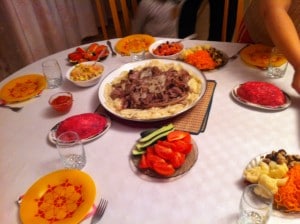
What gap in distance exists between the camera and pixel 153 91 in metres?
1.20

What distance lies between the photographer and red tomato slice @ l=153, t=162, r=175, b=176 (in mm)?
851

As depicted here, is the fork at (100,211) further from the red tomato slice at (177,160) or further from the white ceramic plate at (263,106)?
the white ceramic plate at (263,106)

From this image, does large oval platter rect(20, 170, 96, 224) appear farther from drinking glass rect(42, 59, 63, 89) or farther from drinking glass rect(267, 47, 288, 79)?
drinking glass rect(267, 47, 288, 79)

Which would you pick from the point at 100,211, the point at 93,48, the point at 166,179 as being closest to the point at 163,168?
the point at 166,179

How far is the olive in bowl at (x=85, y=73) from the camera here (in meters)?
1.33

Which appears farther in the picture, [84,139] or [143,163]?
[84,139]

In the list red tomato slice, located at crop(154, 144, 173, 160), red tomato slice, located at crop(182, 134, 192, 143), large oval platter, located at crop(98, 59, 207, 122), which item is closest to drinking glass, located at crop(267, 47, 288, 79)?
large oval platter, located at crop(98, 59, 207, 122)

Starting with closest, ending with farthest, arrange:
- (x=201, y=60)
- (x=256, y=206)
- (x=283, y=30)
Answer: (x=256, y=206)
(x=283, y=30)
(x=201, y=60)

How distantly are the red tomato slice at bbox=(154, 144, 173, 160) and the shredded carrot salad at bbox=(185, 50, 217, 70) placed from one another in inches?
22.7

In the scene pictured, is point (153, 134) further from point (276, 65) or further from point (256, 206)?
point (276, 65)

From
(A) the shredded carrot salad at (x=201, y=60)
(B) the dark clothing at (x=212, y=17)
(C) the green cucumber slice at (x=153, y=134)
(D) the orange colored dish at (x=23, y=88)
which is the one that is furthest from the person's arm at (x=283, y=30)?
(D) the orange colored dish at (x=23, y=88)

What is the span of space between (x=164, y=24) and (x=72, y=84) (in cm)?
107

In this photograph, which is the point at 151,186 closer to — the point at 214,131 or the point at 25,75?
the point at 214,131

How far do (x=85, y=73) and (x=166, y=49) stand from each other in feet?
1.37
